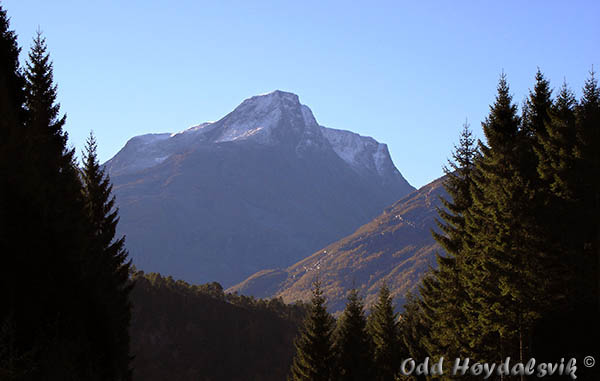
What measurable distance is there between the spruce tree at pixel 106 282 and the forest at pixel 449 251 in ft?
0.39

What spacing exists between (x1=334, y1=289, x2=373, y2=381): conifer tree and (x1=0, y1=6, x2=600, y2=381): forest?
107 mm

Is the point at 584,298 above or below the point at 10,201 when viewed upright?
below

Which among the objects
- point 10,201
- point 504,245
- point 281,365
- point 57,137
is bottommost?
point 281,365

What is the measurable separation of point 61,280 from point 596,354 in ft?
78.5

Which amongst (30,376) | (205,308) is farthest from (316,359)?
(205,308)

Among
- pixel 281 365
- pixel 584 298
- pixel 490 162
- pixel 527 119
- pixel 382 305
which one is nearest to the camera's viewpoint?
pixel 584 298

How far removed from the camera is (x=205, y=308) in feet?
376

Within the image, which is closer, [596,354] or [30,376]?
[30,376]

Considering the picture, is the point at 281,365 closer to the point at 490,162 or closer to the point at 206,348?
the point at 206,348

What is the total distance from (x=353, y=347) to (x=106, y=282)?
23.5 meters

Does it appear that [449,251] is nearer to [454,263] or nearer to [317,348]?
[454,263]

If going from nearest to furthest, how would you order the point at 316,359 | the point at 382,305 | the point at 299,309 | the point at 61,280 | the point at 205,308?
the point at 61,280, the point at 316,359, the point at 382,305, the point at 205,308, the point at 299,309

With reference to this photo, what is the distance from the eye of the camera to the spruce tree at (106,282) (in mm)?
25594

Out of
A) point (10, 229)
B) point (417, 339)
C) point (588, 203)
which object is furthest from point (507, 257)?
point (417, 339)
